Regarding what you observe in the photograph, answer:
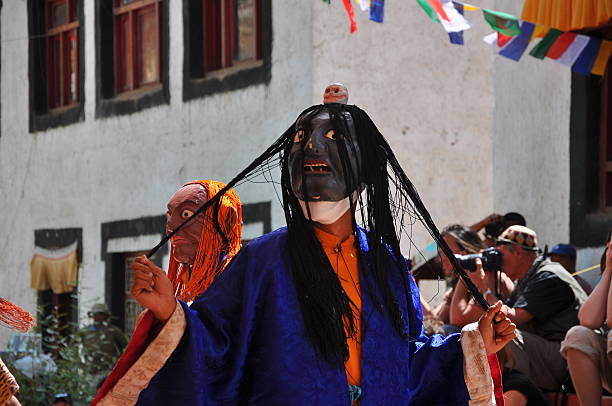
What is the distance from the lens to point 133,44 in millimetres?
14078

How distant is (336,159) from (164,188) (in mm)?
9079

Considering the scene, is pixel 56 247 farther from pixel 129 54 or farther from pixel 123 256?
pixel 129 54

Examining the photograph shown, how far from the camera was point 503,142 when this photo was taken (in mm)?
9898

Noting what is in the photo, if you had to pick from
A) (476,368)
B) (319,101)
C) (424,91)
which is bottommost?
Answer: (476,368)

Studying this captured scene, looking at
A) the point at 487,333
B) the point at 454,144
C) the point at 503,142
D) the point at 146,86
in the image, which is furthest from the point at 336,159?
the point at 146,86

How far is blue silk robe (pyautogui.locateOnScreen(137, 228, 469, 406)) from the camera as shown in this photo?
149 inches

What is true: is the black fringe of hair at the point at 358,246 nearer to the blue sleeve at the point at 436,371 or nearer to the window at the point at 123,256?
the blue sleeve at the point at 436,371

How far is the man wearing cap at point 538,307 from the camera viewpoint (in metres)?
6.88

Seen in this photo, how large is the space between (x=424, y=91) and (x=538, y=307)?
15.9 ft

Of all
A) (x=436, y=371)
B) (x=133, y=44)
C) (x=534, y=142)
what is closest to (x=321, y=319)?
(x=436, y=371)

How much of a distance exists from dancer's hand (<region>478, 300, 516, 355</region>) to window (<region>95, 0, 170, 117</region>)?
952 cm

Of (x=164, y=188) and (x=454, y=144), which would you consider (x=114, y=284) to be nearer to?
(x=164, y=188)

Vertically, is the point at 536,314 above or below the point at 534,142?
below

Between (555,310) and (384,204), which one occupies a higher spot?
(384,204)
